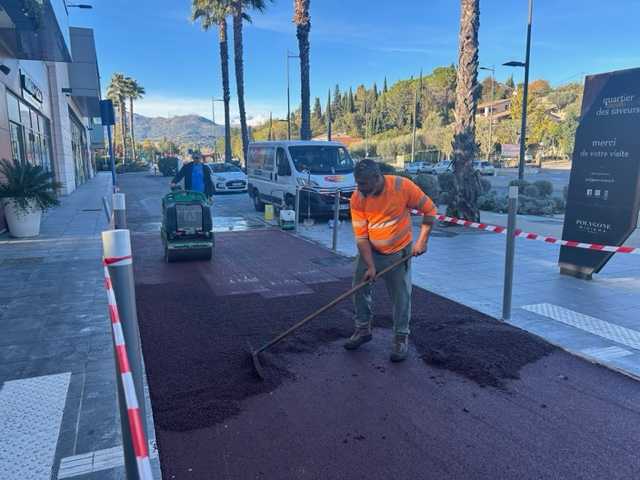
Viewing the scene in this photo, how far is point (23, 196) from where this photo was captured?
9.54 m

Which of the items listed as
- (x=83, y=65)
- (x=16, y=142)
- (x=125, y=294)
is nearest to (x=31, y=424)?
(x=125, y=294)

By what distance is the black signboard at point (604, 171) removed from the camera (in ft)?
20.4

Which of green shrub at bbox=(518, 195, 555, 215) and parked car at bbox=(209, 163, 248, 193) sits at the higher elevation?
parked car at bbox=(209, 163, 248, 193)

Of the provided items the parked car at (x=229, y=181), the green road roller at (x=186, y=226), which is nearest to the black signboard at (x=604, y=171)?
the green road roller at (x=186, y=226)

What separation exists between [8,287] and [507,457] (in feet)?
20.4

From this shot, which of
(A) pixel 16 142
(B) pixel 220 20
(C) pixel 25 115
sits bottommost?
(A) pixel 16 142

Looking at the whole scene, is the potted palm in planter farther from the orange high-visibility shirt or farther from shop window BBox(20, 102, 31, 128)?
the orange high-visibility shirt

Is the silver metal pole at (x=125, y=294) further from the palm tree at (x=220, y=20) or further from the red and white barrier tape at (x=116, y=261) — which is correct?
the palm tree at (x=220, y=20)

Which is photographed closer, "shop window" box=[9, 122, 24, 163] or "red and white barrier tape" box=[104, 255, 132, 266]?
"red and white barrier tape" box=[104, 255, 132, 266]

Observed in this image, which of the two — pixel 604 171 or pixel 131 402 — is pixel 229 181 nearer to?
pixel 604 171

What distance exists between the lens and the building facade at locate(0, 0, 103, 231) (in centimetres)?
953

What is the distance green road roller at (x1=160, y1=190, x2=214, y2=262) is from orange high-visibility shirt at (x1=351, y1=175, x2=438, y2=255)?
430 centimetres

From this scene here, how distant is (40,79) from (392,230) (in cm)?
1782

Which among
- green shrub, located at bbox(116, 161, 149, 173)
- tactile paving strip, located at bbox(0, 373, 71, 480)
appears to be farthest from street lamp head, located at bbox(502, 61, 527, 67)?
green shrub, located at bbox(116, 161, 149, 173)
